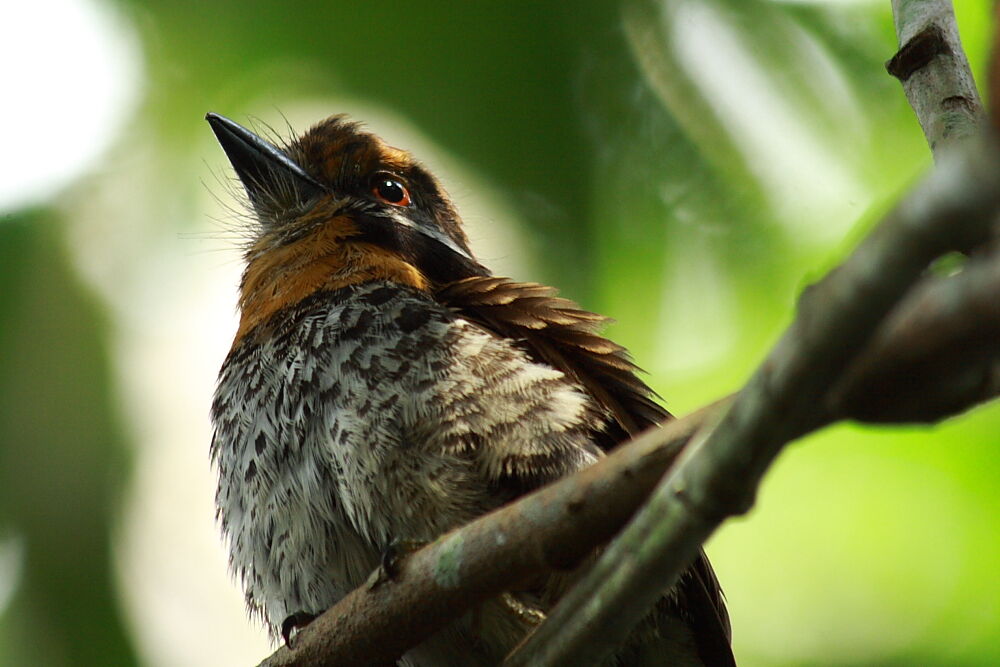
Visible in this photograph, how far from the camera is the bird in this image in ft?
11.6

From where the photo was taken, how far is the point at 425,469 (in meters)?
3.52

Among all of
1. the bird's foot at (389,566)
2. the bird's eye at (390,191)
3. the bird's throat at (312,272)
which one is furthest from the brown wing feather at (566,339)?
the bird's foot at (389,566)

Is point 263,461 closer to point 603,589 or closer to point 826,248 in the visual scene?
point 603,589

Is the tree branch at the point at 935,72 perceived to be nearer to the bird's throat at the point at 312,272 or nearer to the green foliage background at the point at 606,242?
the bird's throat at the point at 312,272

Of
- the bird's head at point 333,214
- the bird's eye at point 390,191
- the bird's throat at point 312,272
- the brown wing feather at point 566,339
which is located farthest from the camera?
the bird's eye at point 390,191

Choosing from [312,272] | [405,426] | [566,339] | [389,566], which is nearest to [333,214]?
[312,272]

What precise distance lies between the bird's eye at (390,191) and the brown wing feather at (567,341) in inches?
46.9

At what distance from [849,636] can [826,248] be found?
7.33 feet

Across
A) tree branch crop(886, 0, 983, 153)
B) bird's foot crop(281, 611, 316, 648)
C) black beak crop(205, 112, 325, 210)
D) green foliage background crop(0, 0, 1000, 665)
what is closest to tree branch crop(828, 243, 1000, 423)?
tree branch crop(886, 0, 983, 153)

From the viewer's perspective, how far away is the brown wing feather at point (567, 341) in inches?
158

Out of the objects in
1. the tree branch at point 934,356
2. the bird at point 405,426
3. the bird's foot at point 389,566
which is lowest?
the tree branch at point 934,356

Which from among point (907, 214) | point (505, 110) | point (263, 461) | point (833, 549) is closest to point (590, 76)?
point (505, 110)

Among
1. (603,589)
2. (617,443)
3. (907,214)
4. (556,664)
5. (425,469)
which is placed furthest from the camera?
(617,443)

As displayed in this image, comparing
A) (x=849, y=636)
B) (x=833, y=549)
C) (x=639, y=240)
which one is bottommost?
(x=849, y=636)
